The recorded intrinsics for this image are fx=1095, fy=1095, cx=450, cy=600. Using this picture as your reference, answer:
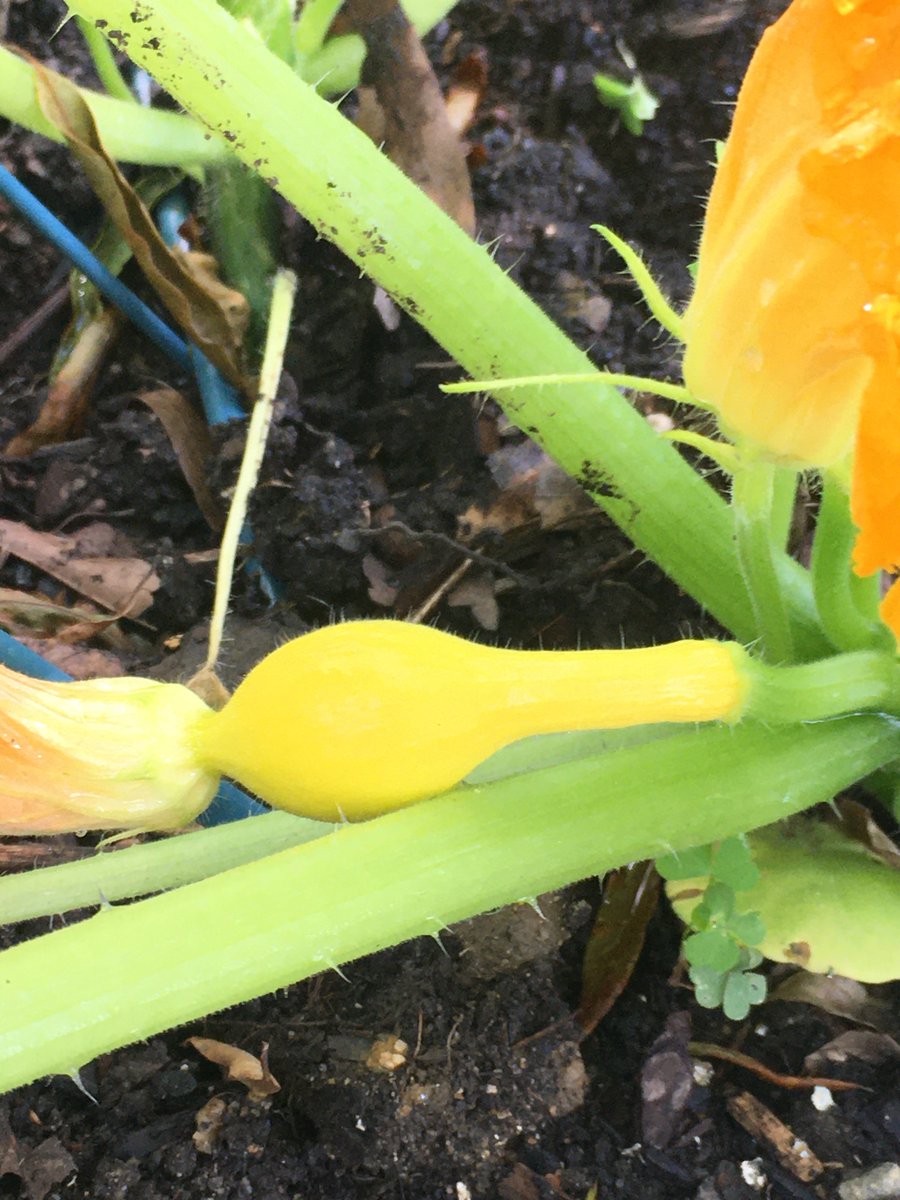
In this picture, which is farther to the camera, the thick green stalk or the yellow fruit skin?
the thick green stalk

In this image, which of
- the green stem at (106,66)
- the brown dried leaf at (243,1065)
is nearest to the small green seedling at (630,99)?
the green stem at (106,66)

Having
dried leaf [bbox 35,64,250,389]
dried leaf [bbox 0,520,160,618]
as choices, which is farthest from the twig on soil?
dried leaf [bbox 35,64,250,389]

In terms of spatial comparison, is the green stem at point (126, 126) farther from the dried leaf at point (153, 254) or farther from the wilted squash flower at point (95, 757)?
the wilted squash flower at point (95, 757)

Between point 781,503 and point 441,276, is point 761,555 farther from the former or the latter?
point 441,276

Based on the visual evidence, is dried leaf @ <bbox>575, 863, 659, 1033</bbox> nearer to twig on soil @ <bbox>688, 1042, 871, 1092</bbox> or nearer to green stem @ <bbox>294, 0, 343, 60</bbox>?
twig on soil @ <bbox>688, 1042, 871, 1092</bbox>

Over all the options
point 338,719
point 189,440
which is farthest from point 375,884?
point 189,440

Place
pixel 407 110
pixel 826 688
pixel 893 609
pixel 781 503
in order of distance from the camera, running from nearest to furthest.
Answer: pixel 893 609 → pixel 826 688 → pixel 781 503 → pixel 407 110
